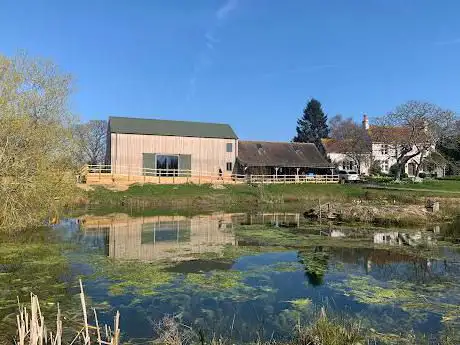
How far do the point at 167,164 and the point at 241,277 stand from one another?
120ft

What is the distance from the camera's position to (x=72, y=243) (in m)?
18.7

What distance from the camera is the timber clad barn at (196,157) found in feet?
153

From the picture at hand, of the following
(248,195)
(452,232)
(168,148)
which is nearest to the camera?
(452,232)

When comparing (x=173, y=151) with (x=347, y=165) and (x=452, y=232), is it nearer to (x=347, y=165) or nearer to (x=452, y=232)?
(x=347, y=165)

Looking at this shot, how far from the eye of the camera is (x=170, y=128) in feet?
166

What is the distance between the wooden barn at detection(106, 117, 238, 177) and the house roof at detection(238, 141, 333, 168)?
209 centimetres

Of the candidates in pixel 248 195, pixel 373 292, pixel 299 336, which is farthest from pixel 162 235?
pixel 248 195

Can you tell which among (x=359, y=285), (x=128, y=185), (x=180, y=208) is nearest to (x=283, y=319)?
(x=359, y=285)

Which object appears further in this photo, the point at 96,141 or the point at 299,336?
the point at 96,141

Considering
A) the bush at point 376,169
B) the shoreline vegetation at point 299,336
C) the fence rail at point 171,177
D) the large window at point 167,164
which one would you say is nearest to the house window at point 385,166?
the bush at point 376,169

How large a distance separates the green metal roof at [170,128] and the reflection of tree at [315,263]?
33.5 m

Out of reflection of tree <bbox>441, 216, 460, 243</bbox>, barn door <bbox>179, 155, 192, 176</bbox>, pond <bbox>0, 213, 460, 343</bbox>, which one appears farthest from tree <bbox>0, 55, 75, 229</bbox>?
barn door <bbox>179, 155, 192, 176</bbox>

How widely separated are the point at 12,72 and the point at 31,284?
1039 cm

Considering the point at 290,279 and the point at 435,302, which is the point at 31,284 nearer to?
the point at 290,279
